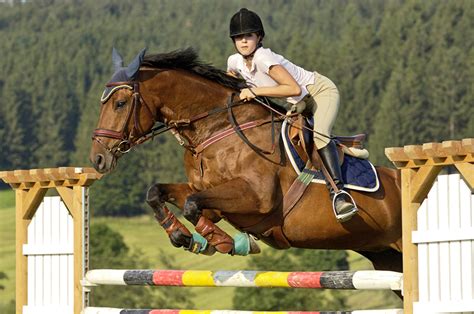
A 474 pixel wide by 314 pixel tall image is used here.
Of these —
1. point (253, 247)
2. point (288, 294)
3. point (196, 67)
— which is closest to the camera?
point (253, 247)

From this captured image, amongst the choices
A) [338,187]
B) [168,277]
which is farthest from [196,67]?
[168,277]

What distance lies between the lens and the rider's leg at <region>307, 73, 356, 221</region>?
788 centimetres

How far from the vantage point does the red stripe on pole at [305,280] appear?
726 centimetres

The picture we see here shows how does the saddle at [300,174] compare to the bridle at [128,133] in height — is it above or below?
below

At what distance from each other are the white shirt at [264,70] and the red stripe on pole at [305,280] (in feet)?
4.16

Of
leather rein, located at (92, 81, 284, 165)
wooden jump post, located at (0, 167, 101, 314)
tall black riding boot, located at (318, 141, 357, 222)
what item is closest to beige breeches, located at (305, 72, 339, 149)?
tall black riding boot, located at (318, 141, 357, 222)

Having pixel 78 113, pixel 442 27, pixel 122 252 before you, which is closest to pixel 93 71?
pixel 78 113

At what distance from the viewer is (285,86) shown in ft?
25.7

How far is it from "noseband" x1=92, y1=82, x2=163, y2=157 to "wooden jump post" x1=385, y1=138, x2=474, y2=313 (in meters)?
1.80

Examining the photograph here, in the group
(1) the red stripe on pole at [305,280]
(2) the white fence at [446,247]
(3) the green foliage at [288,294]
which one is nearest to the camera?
(2) the white fence at [446,247]

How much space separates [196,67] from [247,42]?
0.53 meters

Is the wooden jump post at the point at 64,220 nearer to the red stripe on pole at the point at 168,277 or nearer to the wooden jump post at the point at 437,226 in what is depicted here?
the red stripe on pole at the point at 168,277

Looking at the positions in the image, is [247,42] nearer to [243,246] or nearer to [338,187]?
[338,187]

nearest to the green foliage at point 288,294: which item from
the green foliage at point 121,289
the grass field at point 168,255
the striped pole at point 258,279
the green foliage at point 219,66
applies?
the grass field at point 168,255
